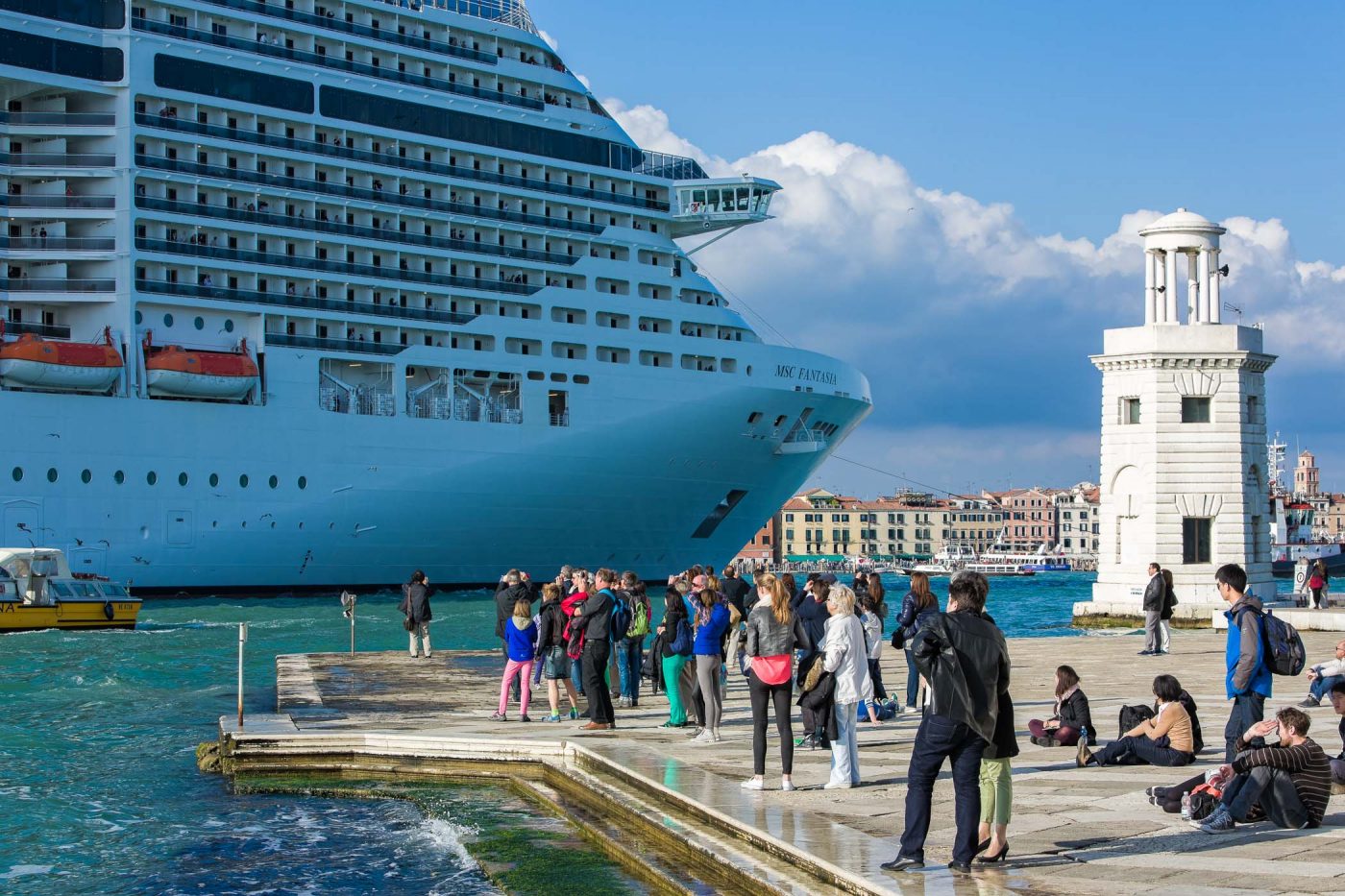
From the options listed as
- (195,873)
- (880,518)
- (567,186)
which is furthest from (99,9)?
(880,518)

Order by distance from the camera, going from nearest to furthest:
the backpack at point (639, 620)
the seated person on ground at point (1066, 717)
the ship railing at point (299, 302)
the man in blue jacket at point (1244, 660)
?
the man in blue jacket at point (1244, 660) → the seated person on ground at point (1066, 717) → the backpack at point (639, 620) → the ship railing at point (299, 302)

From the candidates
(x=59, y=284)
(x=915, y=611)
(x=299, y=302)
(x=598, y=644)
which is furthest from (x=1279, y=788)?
(x=299, y=302)

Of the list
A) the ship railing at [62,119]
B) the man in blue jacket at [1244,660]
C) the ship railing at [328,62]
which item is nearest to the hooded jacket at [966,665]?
the man in blue jacket at [1244,660]

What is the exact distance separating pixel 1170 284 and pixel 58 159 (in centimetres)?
3341

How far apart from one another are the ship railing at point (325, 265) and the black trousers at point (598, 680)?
125 ft

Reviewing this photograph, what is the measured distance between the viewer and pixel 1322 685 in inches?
642

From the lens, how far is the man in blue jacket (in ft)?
38.2

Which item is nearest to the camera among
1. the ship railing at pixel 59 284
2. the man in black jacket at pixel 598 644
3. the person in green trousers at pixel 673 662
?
the person in green trousers at pixel 673 662

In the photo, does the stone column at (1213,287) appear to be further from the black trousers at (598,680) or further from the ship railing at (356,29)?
the ship railing at (356,29)

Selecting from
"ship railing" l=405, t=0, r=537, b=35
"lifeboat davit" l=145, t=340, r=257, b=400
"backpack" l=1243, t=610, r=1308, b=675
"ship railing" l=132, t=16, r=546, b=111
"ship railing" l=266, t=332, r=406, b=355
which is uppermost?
"ship railing" l=405, t=0, r=537, b=35

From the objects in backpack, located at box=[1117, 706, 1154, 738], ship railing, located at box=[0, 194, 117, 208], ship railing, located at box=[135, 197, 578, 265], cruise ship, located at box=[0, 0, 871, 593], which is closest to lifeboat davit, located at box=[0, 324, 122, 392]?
cruise ship, located at box=[0, 0, 871, 593]

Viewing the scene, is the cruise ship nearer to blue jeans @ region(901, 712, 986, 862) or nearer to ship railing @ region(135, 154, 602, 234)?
ship railing @ region(135, 154, 602, 234)

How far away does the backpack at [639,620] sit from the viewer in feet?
59.8

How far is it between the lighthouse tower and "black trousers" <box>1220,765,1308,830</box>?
24836mm
